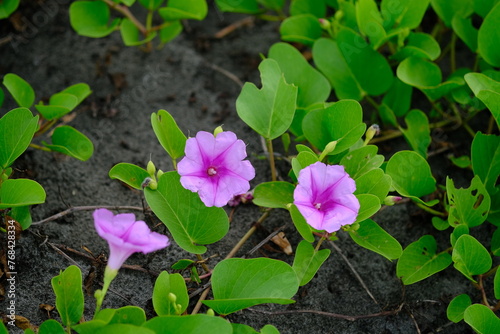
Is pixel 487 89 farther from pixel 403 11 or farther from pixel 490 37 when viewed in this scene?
pixel 403 11

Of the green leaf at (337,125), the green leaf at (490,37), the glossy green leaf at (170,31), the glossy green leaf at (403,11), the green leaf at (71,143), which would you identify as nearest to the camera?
the green leaf at (337,125)

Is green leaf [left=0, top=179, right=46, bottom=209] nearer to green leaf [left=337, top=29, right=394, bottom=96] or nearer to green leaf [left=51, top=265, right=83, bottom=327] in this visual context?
green leaf [left=51, top=265, right=83, bottom=327]

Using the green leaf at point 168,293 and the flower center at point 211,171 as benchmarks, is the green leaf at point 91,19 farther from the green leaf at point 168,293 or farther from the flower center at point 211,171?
the green leaf at point 168,293

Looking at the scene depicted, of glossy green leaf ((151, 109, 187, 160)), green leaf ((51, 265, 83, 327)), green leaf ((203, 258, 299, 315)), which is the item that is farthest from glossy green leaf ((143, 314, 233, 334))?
glossy green leaf ((151, 109, 187, 160))

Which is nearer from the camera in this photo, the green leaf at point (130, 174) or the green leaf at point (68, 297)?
the green leaf at point (68, 297)

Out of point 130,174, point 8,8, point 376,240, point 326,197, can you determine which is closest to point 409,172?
point 376,240

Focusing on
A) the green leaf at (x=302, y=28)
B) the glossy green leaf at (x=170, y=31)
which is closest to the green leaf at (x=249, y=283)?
the green leaf at (x=302, y=28)
